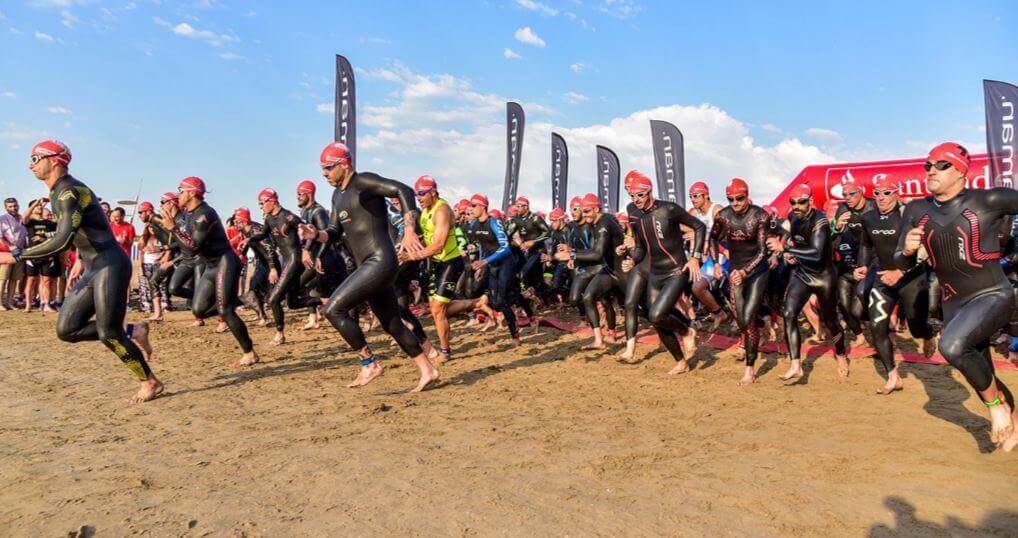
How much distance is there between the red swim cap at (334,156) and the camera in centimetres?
613

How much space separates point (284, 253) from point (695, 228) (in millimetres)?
5845

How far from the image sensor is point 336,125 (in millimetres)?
18578

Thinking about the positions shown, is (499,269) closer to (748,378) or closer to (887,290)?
(748,378)

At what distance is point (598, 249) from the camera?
9.29 metres

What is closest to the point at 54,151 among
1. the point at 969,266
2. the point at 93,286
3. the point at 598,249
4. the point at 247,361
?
the point at 93,286

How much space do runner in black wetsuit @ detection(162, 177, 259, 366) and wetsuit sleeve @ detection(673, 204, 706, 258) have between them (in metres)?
5.26

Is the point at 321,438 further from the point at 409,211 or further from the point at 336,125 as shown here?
the point at 336,125

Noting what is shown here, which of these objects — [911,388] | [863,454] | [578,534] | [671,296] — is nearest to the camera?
[578,534]

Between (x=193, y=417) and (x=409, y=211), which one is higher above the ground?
(x=409, y=211)

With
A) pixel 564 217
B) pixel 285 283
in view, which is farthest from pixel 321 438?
pixel 564 217

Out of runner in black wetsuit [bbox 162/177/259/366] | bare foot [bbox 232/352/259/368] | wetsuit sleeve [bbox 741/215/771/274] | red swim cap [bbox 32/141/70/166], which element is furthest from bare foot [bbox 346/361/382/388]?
wetsuit sleeve [bbox 741/215/771/274]

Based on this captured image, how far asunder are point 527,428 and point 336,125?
15.3 metres

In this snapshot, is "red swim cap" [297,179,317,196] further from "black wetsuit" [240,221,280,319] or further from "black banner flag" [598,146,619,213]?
"black banner flag" [598,146,619,213]

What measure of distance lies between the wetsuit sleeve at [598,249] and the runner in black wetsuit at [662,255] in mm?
1067
